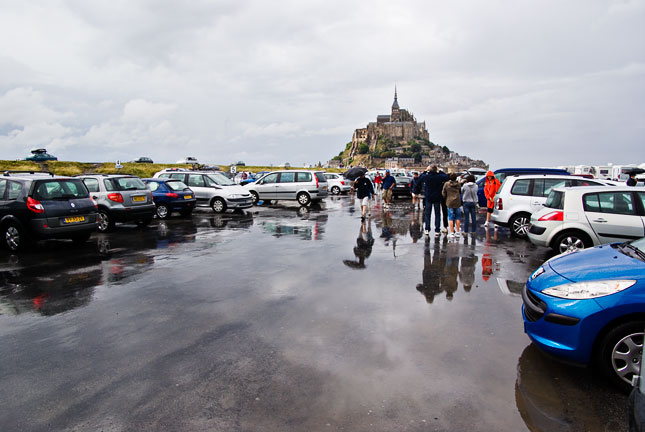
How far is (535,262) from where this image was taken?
7809 mm

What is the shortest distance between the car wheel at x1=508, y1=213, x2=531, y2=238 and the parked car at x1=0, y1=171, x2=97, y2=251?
35.6ft

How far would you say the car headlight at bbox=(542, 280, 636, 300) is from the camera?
3316 millimetres

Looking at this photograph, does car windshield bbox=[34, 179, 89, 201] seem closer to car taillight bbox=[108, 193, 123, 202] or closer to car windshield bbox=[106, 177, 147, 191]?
car taillight bbox=[108, 193, 123, 202]

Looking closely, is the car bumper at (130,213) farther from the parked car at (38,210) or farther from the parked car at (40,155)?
the parked car at (40,155)

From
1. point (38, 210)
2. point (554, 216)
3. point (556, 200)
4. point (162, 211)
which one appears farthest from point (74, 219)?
point (556, 200)

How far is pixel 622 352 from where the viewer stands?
3311 mm

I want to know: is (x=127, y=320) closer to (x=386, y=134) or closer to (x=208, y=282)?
(x=208, y=282)

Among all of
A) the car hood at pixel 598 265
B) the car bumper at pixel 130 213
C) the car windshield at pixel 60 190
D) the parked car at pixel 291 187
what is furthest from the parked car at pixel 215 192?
the car hood at pixel 598 265

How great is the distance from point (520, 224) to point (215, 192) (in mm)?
11510

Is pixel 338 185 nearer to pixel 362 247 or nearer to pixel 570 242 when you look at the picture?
pixel 362 247

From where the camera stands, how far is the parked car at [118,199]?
38.8 ft

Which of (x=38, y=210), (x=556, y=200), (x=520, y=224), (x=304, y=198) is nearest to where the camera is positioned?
(x=556, y=200)

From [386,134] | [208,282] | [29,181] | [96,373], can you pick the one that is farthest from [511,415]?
[386,134]

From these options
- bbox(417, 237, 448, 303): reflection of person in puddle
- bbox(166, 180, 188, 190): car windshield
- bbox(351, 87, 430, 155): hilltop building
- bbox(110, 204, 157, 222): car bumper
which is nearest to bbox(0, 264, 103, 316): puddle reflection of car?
bbox(110, 204, 157, 222): car bumper
